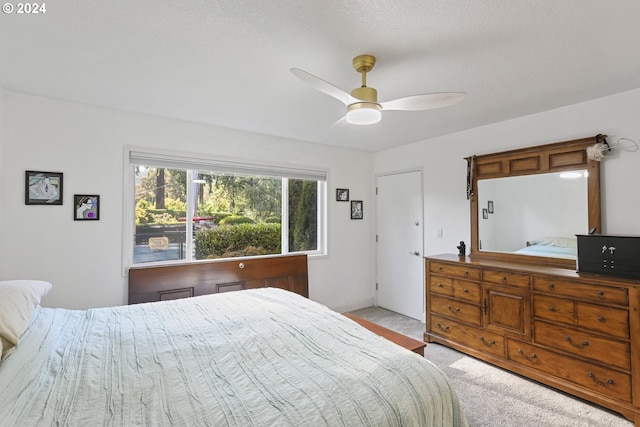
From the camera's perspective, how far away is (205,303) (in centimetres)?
224

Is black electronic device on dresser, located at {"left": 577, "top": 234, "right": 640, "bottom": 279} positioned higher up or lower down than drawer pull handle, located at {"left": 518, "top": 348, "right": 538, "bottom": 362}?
higher up

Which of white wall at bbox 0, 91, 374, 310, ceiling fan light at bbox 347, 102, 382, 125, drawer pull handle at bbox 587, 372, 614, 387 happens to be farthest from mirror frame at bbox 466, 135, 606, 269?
white wall at bbox 0, 91, 374, 310

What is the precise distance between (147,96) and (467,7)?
2495mm

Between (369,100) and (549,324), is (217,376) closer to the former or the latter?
(369,100)

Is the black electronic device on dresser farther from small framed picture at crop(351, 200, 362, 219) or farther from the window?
the window

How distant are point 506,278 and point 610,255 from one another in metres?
0.73

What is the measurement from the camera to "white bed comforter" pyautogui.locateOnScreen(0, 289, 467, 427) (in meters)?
0.99

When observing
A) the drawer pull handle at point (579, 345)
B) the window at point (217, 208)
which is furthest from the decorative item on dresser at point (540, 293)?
the window at point (217, 208)

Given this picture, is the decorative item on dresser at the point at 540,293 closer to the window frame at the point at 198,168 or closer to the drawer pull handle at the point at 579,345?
the drawer pull handle at the point at 579,345

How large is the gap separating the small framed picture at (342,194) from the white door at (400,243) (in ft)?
1.86

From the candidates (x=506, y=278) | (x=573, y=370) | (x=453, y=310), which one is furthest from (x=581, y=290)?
(x=453, y=310)

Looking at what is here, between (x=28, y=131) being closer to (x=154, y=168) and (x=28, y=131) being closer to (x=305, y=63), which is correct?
(x=154, y=168)

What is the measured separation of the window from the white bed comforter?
1.43 m

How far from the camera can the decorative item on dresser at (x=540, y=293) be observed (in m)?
2.10
